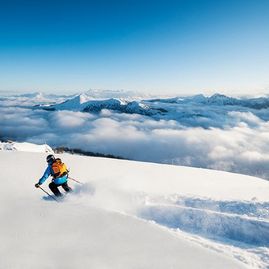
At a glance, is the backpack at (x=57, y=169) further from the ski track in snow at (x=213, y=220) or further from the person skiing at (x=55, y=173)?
the ski track in snow at (x=213, y=220)

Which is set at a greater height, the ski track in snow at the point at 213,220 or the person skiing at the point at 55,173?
the person skiing at the point at 55,173

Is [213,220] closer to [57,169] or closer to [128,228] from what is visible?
→ [128,228]

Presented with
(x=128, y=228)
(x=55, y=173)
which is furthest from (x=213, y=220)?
(x=55, y=173)

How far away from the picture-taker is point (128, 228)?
8906mm

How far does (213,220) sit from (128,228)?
10.2ft

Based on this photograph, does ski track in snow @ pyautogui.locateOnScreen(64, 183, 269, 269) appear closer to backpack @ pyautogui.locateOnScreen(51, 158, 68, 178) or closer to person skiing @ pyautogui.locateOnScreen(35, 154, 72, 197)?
person skiing @ pyautogui.locateOnScreen(35, 154, 72, 197)

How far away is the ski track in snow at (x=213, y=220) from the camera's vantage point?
28.3ft

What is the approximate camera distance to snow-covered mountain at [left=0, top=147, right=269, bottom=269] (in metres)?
7.27

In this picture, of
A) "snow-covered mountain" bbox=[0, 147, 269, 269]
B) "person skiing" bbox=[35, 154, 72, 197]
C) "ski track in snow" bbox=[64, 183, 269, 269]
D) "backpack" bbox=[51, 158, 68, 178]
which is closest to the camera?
"snow-covered mountain" bbox=[0, 147, 269, 269]

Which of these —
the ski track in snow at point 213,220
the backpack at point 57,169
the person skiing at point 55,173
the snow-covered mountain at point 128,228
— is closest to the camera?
the snow-covered mountain at point 128,228

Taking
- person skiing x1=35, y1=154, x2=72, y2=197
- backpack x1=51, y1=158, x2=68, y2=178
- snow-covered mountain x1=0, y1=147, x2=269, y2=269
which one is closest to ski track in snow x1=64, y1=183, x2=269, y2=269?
snow-covered mountain x1=0, y1=147, x2=269, y2=269

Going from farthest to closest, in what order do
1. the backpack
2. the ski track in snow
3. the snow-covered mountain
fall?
the backpack → the ski track in snow → the snow-covered mountain

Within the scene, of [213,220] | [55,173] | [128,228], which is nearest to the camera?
[128,228]

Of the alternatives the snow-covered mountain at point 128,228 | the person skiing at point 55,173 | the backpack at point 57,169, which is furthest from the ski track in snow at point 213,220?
the backpack at point 57,169
